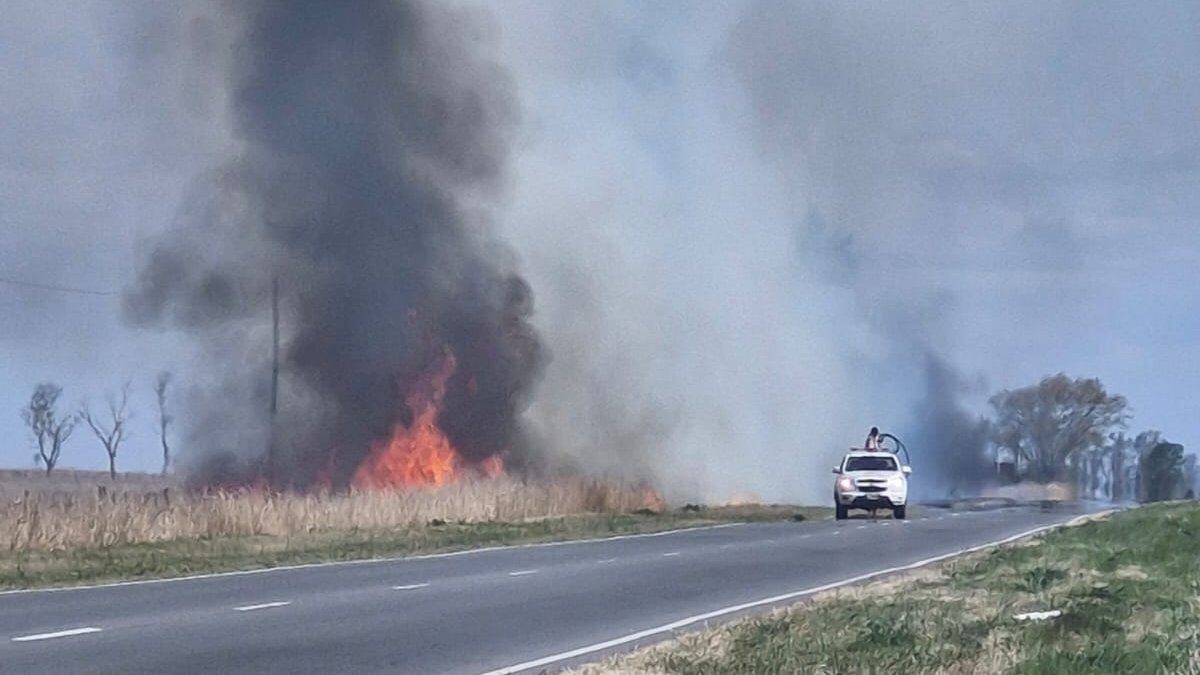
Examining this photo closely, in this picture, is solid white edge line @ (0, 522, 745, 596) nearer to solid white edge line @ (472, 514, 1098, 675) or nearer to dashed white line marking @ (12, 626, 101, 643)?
dashed white line marking @ (12, 626, 101, 643)

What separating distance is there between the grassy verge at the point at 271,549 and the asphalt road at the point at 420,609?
150cm

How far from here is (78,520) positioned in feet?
88.5

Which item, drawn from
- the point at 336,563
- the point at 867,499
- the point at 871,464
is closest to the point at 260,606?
the point at 336,563

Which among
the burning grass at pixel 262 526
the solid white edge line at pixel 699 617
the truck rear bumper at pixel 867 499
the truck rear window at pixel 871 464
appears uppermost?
the truck rear window at pixel 871 464

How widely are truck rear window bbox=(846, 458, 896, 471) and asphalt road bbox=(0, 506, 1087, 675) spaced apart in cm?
1571

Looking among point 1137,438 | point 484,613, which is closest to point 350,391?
point 484,613

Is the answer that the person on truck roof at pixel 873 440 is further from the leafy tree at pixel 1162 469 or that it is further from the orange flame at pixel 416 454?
the leafy tree at pixel 1162 469

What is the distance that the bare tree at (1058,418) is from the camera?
104812 mm

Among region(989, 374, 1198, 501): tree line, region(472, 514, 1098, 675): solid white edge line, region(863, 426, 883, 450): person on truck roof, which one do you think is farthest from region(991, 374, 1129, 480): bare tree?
region(472, 514, 1098, 675): solid white edge line

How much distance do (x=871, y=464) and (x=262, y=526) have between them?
1856cm

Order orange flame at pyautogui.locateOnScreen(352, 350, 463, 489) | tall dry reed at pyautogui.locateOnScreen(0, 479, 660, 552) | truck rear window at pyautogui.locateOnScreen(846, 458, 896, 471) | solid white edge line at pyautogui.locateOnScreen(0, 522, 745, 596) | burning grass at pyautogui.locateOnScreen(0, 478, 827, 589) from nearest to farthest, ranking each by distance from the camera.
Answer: solid white edge line at pyautogui.locateOnScreen(0, 522, 745, 596)
burning grass at pyautogui.locateOnScreen(0, 478, 827, 589)
tall dry reed at pyautogui.locateOnScreen(0, 479, 660, 552)
truck rear window at pyautogui.locateOnScreen(846, 458, 896, 471)
orange flame at pyautogui.locateOnScreen(352, 350, 463, 489)

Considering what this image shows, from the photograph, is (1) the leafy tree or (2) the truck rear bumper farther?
(1) the leafy tree

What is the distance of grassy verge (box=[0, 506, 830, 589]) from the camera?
22.0 metres

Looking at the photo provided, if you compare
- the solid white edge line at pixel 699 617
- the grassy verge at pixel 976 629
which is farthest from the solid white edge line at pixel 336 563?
the grassy verge at pixel 976 629
